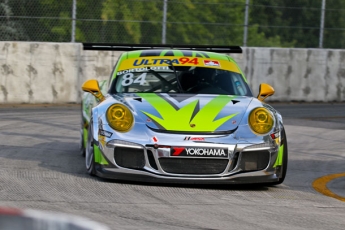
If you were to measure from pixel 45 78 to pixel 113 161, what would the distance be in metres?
9.03

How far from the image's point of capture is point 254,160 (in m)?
7.21

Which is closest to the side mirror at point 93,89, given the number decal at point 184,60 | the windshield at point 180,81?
the windshield at point 180,81

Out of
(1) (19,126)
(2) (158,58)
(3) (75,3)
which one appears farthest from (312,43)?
(2) (158,58)

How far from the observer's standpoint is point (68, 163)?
858cm

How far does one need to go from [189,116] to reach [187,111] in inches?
3.9

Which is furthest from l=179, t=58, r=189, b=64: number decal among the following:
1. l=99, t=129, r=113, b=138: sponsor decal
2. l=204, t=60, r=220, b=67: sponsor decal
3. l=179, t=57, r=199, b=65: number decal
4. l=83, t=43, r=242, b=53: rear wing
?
l=99, t=129, r=113, b=138: sponsor decal

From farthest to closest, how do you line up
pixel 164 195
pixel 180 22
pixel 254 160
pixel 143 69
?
pixel 180 22 < pixel 143 69 < pixel 254 160 < pixel 164 195

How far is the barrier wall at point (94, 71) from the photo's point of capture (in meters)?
15.7

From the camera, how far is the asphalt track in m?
5.59

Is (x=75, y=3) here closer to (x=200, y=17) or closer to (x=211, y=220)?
(x=200, y=17)

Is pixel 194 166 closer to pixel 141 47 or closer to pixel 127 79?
pixel 127 79

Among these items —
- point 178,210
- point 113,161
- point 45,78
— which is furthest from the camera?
point 45,78

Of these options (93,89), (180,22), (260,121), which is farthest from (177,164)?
(180,22)

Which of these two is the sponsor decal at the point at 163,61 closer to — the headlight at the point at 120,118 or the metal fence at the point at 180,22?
the headlight at the point at 120,118
